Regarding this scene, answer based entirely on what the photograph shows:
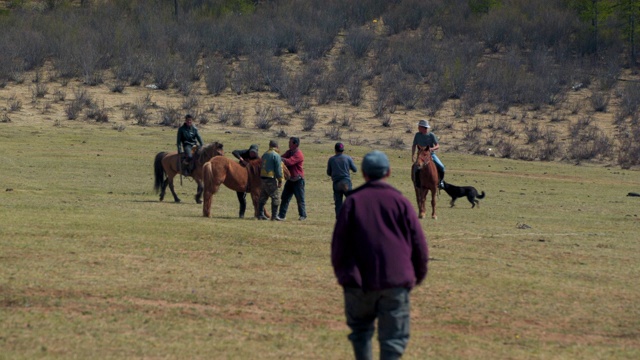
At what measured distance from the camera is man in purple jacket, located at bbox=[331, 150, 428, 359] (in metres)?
8.11

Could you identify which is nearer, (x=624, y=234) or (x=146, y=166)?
(x=624, y=234)

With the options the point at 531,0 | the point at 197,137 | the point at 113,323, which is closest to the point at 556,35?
the point at 531,0

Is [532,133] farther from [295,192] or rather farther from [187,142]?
[295,192]

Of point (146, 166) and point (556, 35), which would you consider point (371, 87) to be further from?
point (146, 166)

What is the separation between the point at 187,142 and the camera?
2578cm

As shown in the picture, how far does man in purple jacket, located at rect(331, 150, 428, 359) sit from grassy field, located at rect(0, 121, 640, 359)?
7.08 feet

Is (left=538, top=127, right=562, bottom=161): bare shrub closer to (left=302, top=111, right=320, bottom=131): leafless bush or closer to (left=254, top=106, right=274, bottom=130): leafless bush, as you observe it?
(left=302, top=111, right=320, bottom=131): leafless bush

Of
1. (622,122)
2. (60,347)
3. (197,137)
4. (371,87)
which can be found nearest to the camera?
(60,347)

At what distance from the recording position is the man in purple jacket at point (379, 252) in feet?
26.6

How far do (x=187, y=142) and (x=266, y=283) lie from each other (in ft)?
41.6

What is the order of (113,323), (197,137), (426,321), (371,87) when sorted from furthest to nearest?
1. (371,87)
2. (197,137)
3. (426,321)
4. (113,323)

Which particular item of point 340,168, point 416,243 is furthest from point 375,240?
point 340,168

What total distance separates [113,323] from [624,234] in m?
12.8

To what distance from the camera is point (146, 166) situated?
1352 inches
